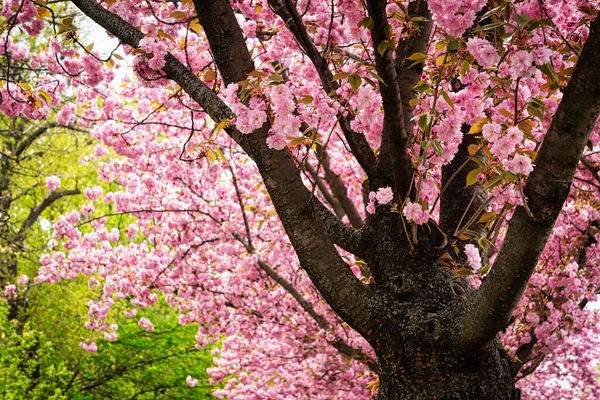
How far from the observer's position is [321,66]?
292cm

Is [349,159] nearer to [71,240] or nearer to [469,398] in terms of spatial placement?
[71,240]

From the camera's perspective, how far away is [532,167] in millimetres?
2246

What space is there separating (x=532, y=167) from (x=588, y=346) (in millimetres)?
6678

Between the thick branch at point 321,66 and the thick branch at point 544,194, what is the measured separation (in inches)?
38.5

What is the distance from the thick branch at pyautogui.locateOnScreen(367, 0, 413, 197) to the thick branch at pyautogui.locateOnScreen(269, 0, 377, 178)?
11 cm

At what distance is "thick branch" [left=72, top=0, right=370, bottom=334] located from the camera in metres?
2.84

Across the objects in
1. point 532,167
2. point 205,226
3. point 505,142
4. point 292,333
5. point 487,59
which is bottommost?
point 532,167

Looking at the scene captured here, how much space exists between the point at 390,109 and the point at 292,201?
2.13ft

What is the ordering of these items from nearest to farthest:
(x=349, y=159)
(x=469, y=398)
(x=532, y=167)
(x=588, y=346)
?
1. (x=532, y=167)
2. (x=469, y=398)
3. (x=588, y=346)
4. (x=349, y=159)

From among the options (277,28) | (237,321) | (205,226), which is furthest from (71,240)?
(277,28)

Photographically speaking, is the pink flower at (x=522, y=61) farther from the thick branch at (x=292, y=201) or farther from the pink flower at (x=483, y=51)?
the thick branch at (x=292, y=201)

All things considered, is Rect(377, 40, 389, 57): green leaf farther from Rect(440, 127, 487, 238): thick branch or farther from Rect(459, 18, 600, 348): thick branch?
Rect(440, 127, 487, 238): thick branch

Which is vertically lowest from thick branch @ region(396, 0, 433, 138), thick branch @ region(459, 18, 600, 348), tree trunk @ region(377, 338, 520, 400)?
tree trunk @ region(377, 338, 520, 400)

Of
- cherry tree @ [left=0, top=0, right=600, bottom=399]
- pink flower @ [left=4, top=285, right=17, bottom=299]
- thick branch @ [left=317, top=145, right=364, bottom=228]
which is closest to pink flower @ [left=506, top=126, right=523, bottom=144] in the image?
cherry tree @ [left=0, top=0, right=600, bottom=399]
